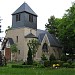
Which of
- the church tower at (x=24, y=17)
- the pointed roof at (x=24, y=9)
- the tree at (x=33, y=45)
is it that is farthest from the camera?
the pointed roof at (x=24, y=9)

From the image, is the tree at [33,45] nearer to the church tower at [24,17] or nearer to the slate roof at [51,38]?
the church tower at [24,17]

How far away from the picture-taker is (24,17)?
7194 centimetres

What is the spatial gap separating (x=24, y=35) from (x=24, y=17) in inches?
178

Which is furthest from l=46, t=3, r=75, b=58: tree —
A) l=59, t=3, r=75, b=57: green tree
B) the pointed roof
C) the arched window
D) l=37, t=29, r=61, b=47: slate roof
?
the pointed roof

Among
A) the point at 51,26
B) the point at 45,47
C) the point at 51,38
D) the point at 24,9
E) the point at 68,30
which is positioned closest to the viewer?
the point at 68,30

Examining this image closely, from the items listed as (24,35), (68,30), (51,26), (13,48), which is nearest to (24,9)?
(24,35)

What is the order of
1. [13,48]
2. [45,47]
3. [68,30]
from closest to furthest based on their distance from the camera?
[68,30] → [13,48] → [45,47]

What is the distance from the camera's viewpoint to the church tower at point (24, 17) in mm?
72312

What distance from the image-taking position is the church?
71844mm

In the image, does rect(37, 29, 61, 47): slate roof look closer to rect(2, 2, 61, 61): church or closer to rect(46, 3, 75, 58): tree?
rect(2, 2, 61, 61): church

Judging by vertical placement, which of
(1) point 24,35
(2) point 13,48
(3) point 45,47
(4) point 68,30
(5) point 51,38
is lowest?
(2) point 13,48

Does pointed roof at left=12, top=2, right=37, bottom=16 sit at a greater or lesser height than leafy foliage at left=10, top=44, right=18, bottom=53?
greater

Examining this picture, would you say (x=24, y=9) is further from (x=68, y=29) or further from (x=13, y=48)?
(x=68, y=29)

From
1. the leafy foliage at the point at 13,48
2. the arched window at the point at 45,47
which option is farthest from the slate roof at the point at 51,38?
the leafy foliage at the point at 13,48
